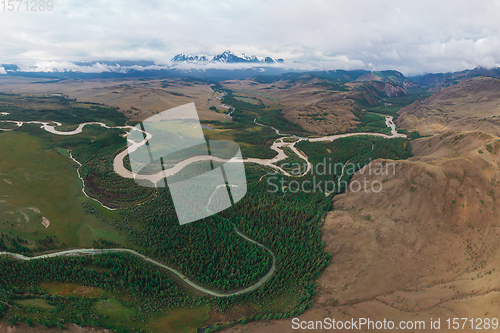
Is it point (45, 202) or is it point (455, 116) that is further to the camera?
point (455, 116)

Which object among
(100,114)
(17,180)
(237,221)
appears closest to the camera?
(237,221)

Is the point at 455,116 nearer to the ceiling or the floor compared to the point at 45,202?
nearer to the ceiling

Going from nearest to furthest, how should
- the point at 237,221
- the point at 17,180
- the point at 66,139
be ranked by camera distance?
the point at 237,221
the point at 17,180
the point at 66,139

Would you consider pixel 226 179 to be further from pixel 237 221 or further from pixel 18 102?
pixel 18 102

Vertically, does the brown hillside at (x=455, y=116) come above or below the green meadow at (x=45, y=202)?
above

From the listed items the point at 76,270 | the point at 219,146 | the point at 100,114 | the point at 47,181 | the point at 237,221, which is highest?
the point at 100,114

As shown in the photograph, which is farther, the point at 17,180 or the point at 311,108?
the point at 311,108

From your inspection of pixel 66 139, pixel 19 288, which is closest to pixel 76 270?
pixel 19 288

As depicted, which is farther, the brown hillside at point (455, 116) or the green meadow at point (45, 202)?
the brown hillside at point (455, 116)

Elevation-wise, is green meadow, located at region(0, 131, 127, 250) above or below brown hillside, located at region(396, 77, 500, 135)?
below

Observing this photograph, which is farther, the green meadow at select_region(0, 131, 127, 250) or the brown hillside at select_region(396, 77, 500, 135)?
the brown hillside at select_region(396, 77, 500, 135)

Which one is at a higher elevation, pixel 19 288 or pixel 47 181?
pixel 47 181
